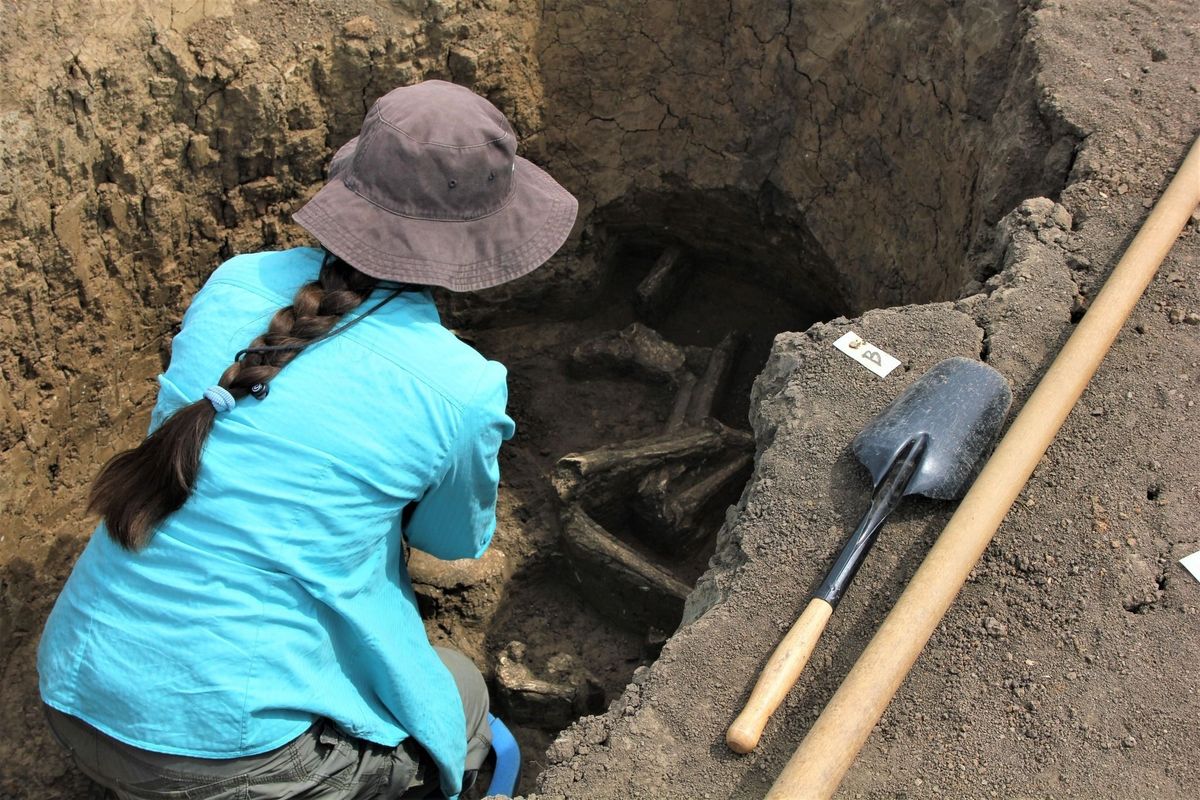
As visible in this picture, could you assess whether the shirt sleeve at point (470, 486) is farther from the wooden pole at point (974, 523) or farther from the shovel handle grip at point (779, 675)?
the wooden pole at point (974, 523)

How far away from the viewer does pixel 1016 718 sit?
1.92 metres

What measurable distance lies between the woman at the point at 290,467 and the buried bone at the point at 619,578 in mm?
1344

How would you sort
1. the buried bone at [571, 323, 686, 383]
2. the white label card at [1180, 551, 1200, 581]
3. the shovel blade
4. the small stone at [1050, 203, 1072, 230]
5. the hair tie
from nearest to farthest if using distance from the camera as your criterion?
the hair tie
the white label card at [1180, 551, 1200, 581]
the shovel blade
the small stone at [1050, 203, 1072, 230]
the buried bone at [571, 323, 686, 383]

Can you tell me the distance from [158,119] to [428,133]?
5.99ft

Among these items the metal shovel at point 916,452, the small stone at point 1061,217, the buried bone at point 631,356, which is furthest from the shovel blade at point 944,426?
the buried bone at point 631,356

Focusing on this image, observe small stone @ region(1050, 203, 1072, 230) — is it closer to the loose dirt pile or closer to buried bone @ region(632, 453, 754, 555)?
the loose dirt pile

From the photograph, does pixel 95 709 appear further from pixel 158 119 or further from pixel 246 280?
pixel 158 119

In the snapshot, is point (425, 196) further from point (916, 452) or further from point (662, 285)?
point (662, 285)

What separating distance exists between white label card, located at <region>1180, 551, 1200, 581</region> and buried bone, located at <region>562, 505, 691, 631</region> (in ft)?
4.76

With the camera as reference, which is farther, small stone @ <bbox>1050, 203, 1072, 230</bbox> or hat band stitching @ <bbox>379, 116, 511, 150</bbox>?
small stone @ <bbox>1050, 203, 1072, 230</bbox>

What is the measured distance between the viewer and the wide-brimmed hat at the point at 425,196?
5.85 feet

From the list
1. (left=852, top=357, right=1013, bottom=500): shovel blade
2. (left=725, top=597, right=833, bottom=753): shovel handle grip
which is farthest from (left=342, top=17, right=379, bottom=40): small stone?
(left=725, top=597, right=833, bottom=753): shovel handle grip

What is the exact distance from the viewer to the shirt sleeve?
189 cm

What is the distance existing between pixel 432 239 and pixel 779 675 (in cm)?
110
